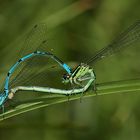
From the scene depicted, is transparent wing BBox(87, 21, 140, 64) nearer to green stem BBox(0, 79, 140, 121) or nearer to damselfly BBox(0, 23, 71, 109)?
damselfly BBox(0, 23, 71, 109)

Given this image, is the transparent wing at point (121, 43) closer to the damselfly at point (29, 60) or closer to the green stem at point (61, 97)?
the damselfly at point (29, 60)

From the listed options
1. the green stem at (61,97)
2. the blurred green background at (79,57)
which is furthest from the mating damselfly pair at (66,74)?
the blurred green background at (79,57)

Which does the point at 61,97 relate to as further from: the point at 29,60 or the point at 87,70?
the point at 29,60

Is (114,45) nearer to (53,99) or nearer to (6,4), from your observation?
(53,99)

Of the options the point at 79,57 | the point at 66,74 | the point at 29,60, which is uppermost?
the point at 79,57

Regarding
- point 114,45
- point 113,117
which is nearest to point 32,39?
point 114,45

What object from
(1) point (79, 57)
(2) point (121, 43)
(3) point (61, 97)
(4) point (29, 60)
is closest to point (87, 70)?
(2) point (121, 43)

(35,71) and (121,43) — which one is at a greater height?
(121,43)
